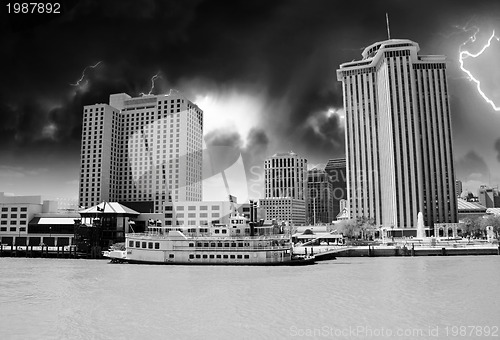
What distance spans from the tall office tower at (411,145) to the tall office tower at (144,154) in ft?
264

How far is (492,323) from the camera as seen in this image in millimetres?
31812

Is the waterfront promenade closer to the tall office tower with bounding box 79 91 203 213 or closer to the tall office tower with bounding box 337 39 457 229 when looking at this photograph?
the tall office tower with bounding box 337 39 457 229

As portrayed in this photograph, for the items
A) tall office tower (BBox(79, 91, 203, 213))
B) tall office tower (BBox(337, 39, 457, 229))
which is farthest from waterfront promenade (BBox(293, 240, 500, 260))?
tall office tower (BBox(79, 91, 203, 213))

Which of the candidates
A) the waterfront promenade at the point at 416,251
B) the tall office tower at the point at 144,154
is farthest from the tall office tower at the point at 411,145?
the tall office tower at the point at 144,154

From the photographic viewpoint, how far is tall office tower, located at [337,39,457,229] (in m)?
178

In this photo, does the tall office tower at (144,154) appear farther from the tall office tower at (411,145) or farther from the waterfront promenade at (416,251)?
the waterfront promenade at (416,251)

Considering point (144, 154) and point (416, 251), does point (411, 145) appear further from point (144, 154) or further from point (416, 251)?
point (144, 154)

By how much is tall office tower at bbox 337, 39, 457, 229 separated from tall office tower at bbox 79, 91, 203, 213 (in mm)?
80611

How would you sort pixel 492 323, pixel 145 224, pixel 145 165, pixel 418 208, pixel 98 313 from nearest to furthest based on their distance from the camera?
pixel 492 323 < pixel 98 313 < pixel 145 224 < pixel 418 208 < pixel 145 165

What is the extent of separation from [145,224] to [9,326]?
415ft

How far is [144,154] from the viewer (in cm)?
19562

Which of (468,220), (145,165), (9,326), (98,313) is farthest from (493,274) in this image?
(145,165)

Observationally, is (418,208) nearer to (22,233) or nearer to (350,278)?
(350,278)

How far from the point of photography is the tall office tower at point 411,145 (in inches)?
6998
